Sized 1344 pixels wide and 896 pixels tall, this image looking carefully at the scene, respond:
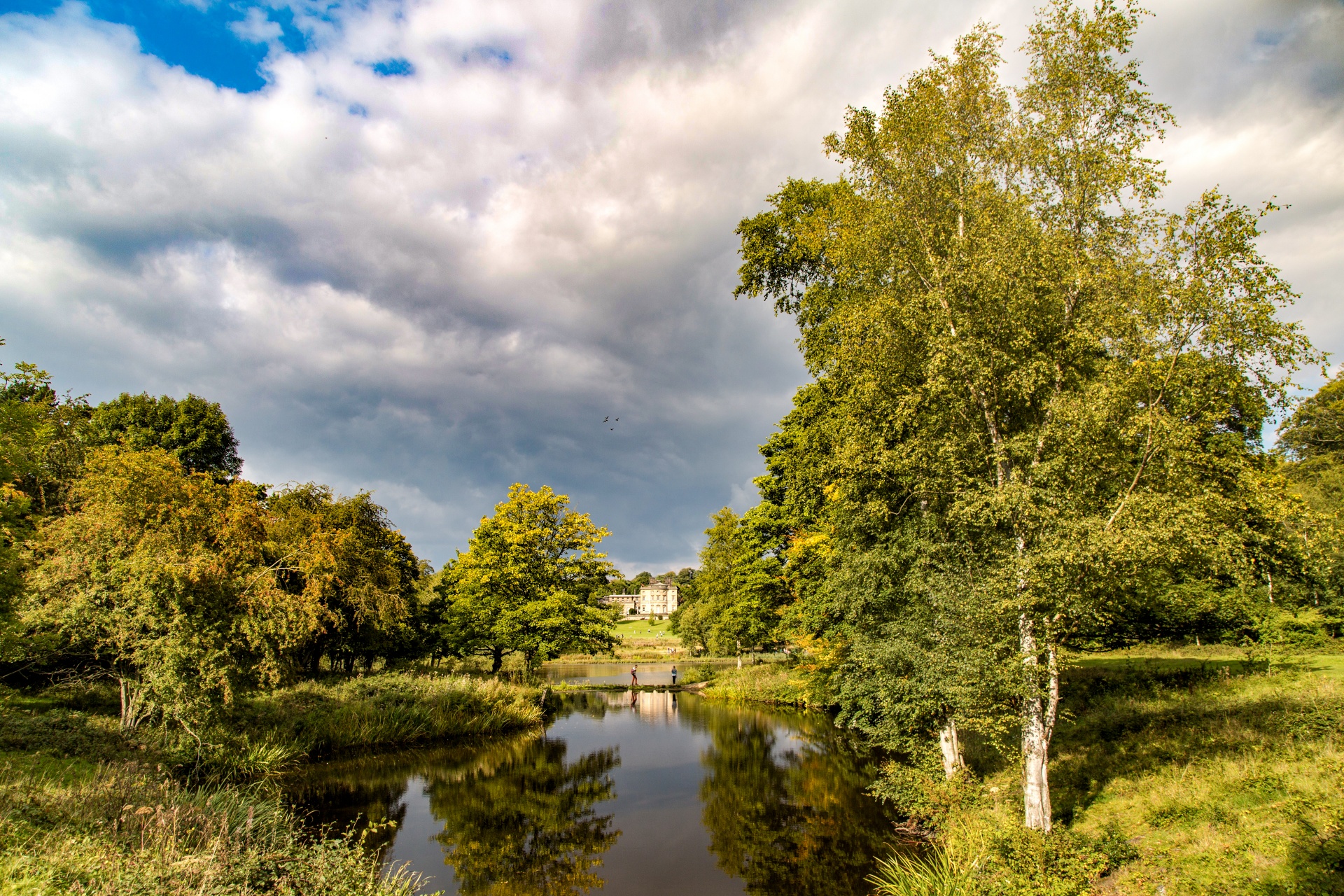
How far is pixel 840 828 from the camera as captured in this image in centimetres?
1520

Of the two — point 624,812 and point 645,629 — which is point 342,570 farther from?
point 645,629

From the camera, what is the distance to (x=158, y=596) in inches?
607

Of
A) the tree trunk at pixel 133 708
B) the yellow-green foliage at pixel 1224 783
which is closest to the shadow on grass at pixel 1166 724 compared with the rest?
the yellow-green foliage at pixel 1224 783

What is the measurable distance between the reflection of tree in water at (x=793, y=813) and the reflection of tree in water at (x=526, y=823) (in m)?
3.27

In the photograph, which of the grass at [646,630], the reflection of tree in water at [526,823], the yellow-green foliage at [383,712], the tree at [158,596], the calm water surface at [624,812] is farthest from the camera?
the grass at [646,630]

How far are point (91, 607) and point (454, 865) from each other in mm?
11659

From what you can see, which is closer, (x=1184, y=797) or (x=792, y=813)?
(x=1184, y=797)

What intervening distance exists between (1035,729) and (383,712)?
23.3 meters

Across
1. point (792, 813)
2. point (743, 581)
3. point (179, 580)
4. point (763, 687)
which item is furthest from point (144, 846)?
point (763, 687)

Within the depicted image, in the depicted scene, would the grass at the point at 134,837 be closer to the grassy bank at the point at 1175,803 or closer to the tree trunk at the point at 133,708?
the tree trunk at the point at 133,708

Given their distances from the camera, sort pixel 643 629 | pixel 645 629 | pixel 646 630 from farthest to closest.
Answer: pixel 643 629
pixel 645 629
pixel 646 630

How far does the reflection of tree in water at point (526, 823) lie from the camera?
12.3 meters

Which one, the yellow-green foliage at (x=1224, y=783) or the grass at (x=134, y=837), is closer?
the grass at (x=134, y=837)

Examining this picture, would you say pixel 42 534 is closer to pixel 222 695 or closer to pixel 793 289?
pixel 222 695
